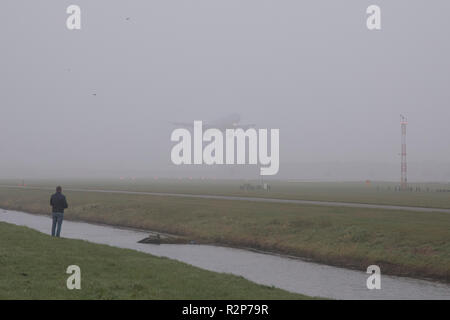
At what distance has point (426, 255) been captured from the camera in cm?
3506

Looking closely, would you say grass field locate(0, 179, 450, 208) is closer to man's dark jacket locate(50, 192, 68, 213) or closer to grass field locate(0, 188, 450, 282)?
grass field locate(0, 188, 450, 282)

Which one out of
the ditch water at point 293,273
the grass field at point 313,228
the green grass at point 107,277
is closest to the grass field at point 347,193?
the grass field at point 313,228

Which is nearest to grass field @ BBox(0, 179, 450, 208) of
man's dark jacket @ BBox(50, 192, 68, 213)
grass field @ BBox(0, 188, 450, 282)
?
grass field @ BBox(0, 188, 450, 282)

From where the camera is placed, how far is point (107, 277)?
22.8 m

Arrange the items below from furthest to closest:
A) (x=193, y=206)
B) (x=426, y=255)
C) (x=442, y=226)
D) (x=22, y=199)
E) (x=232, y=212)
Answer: (x=22, y=199) → (x=193, y=206) → (x=232, y=212) → (x=442, y=226) → (x=426, y=255)

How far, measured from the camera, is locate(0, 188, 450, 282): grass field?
36.1m

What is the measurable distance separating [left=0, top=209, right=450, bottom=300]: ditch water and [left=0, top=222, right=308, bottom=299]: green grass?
528 cm

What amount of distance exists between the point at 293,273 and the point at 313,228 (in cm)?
1476

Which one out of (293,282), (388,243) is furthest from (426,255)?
(293,282)

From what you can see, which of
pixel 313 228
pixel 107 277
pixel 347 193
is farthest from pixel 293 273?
pixel 347 193

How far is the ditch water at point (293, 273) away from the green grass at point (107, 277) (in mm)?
5282

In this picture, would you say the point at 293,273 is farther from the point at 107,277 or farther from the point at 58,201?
the point at 58,201
